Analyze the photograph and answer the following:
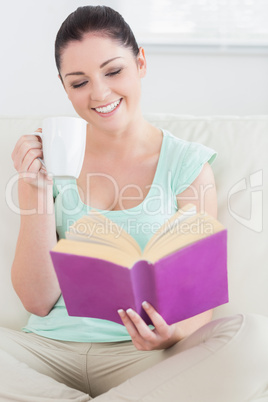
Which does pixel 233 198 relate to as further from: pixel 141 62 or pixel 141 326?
pixel 141 326

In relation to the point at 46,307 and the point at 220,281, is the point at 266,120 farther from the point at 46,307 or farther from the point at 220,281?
the point at 46,307

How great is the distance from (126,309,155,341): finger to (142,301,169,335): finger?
17 mm

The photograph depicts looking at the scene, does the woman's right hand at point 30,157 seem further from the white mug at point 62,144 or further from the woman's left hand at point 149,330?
the woman's left hand at point 149,330

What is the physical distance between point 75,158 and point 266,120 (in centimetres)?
65

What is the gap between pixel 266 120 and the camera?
1.50 metres

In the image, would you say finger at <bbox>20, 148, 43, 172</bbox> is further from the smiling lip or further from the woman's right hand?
the smiling lip

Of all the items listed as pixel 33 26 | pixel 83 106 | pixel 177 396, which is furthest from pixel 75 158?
pixel 33 26

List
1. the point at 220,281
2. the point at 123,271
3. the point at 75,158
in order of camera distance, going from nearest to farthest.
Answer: the point at 123,271 < the point at 220,281 < the point at 75,158

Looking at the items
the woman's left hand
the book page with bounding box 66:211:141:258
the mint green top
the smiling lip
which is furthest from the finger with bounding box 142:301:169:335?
the smiling lip

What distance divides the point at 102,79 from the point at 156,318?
0.61 m

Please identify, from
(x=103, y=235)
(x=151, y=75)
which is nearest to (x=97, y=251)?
(x=103, y=235)

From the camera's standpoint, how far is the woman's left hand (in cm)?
95

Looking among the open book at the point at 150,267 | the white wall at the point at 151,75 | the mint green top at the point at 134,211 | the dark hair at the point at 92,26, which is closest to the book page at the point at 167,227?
the open book at the point at 150,267

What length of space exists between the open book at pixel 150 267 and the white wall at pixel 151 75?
1266 millimetres
